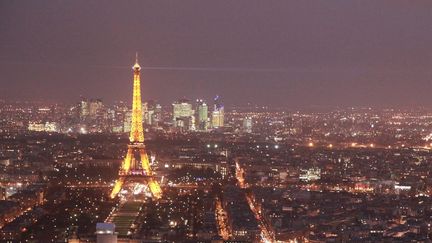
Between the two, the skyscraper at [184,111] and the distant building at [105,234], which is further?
the skyscraper at [184,111]

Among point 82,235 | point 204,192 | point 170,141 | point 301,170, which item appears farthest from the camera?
point 170,141

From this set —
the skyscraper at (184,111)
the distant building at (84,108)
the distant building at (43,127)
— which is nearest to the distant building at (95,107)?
the distant building at (84,108)

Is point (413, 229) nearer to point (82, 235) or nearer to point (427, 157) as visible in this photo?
point (82, 235)

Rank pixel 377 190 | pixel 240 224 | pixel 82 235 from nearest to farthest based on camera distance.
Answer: pixel 82 235 < pixel 240 224 < pixel 377 190

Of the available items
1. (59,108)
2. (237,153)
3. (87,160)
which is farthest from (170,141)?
(59,108)

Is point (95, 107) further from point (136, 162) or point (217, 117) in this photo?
point (136, 162)

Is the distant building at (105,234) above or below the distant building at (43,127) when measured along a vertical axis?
below

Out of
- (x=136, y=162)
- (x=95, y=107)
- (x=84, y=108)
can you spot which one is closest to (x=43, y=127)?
(x=84, y=108)

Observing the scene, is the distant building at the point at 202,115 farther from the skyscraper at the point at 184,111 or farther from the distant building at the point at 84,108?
the distant building at the point at 84,108

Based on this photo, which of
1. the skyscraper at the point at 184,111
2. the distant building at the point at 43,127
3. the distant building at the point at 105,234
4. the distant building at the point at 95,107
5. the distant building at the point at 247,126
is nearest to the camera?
the distant building at the point at 105,234
